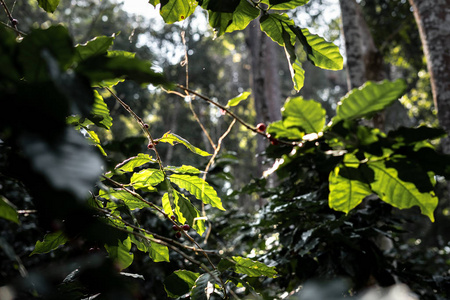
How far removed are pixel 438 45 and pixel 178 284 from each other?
2289 millimetres

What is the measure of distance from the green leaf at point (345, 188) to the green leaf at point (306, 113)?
9 centimetres

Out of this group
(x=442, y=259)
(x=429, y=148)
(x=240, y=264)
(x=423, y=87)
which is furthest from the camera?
(x=423, y=87)

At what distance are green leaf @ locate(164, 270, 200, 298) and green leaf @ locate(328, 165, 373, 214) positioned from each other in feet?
1.30

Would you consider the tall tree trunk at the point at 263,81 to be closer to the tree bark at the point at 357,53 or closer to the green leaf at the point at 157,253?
the tree bark at the point at 357,53

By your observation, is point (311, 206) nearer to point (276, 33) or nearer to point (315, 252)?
point (315, 252)

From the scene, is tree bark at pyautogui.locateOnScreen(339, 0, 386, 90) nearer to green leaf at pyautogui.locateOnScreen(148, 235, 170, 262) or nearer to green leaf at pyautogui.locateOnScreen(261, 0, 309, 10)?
green leaf at pyautogui.locateOnScreen(261, 0, 309, 10)

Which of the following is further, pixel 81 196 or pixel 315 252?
pixel 315 252

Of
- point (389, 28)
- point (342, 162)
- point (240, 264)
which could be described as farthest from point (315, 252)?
point (389, 28)

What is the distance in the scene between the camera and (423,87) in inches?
297

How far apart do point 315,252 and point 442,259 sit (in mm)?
4208

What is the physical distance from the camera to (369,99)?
52 centimetres

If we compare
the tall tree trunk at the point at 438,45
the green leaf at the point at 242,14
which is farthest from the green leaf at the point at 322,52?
the tall tree trunk at the point at 438,45

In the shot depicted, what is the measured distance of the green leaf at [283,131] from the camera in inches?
24.8

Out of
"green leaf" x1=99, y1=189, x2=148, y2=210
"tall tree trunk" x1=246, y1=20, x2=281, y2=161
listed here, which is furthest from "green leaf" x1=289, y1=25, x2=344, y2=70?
"tall tree trunk" x1=246, y1=20, x2=281, y2=161
